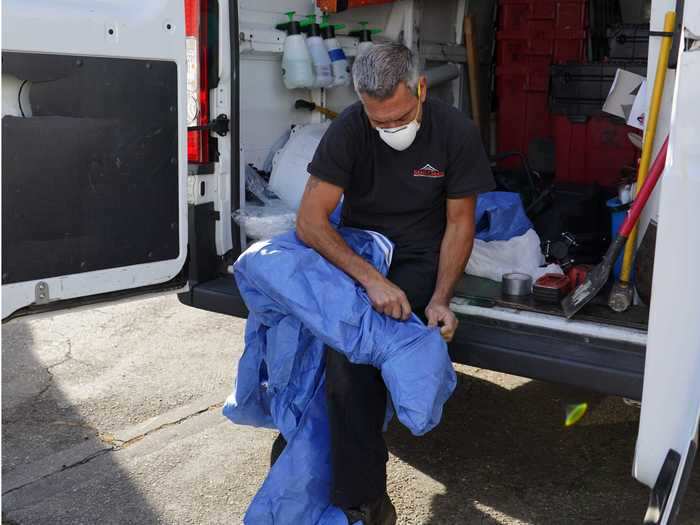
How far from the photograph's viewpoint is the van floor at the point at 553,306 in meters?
2.64

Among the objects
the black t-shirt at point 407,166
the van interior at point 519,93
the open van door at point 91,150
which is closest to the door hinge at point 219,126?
the open van door at point 91,150

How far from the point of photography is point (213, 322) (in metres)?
4.91

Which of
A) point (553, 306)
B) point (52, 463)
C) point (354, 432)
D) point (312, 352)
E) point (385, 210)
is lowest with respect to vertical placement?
point (52, 463)

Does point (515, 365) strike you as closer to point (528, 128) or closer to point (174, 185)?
point (174, 185)

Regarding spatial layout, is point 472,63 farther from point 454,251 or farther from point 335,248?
point 335,248

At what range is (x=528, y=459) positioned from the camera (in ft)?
11.0

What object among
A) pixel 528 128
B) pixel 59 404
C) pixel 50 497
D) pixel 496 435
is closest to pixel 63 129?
pixel 50 497

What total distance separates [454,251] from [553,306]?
0.36m

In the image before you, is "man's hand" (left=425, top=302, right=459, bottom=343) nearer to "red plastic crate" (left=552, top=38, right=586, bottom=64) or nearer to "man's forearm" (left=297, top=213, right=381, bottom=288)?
"man's forearm" (left=297, top=213, right=381, bottom=288)

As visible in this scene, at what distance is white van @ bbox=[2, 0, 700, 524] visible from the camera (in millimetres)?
2053

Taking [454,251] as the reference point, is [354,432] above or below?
below

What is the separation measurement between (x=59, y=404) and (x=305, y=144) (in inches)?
61.0

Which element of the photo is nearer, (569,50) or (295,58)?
(295,58)

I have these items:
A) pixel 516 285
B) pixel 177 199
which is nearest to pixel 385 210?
pixel 516 285
